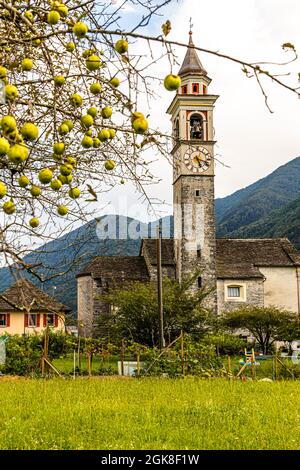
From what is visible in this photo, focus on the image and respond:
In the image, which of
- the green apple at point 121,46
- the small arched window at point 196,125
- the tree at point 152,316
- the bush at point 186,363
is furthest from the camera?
the small arched window at point 196,125

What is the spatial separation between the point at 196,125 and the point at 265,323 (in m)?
11.7

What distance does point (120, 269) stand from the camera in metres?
34.0

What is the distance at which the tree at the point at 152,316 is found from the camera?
84.8ft

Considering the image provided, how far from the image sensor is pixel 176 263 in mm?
33094

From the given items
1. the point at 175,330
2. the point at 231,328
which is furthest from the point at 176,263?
the point at 175,330

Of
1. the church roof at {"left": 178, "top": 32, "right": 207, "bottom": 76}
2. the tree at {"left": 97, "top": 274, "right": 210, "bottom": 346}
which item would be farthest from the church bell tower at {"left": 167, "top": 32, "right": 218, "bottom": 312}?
the tree at {"left": 97, "top": 274, "right": 210, "bottom": 346}

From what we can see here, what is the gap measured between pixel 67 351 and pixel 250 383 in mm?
9764

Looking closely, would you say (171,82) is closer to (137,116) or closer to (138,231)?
(137,116)

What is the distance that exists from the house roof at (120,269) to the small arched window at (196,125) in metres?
7.97

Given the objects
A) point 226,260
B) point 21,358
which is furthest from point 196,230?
point 21,358

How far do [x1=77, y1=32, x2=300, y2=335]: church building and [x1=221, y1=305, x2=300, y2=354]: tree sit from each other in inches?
61.5

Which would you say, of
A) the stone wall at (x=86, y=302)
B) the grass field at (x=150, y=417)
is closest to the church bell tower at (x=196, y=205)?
the stone wall at (x=86, y=302)

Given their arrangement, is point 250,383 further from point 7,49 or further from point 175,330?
point 175,330

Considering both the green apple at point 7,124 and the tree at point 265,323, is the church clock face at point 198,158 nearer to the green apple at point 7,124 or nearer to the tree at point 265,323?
the green apple at point 7,124
